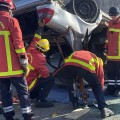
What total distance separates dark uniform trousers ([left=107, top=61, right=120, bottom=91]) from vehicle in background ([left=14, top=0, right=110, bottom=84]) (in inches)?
29.6

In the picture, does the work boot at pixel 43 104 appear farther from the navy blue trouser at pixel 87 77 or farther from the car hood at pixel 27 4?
the car hood at pixel 27 4

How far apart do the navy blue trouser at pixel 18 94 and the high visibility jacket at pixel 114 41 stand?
1.97m

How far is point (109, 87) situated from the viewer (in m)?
5.86

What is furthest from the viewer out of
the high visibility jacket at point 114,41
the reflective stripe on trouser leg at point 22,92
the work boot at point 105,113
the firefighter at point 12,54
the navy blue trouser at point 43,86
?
the high visibility jacket at point 114,41

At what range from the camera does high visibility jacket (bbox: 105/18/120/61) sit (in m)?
5.66

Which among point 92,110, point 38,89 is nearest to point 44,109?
point 38,89

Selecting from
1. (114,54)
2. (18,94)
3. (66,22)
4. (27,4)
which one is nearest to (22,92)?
(18,94)

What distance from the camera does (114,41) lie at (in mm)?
5695

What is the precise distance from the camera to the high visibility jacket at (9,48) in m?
4.30

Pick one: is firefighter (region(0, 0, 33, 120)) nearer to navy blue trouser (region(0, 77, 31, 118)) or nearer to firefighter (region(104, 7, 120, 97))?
navy blue trouser (region(0, 77, 31, 118))

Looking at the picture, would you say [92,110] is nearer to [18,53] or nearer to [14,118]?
[14,118]

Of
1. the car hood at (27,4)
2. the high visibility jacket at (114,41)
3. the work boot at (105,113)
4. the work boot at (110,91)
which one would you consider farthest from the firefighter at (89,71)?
the car hood at (27,4)

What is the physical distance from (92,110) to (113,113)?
0.38m

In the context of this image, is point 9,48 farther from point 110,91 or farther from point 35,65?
point 110,91
